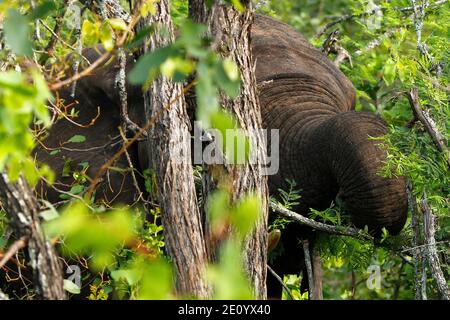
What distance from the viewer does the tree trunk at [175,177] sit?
2898mm

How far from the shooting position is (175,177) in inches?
120

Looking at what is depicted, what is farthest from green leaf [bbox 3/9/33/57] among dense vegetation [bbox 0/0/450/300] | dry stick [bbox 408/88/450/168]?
dry stick [bbox 408/88/450/168]

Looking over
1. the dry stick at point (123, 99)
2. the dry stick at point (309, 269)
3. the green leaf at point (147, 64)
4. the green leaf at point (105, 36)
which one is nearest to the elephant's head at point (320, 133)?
the dry stick at point (309, 269)

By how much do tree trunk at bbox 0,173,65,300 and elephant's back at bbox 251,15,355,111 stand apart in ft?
7.89

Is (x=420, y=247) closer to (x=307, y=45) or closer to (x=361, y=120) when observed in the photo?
(x=361, y=120)

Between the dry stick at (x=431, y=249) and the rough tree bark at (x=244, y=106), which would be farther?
the dry stick at (x=431, y=249)

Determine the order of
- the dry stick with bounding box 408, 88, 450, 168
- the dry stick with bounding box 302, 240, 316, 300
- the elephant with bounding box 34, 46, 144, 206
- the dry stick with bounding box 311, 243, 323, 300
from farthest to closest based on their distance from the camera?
the elephant with bounding box 34, 46, 144, 206, the dry stick with bounding box 311, 243, 323, 300, the dry stick with bounding box 302, 240, 316, 300, the dry stick with bounding box 408, 88, 450, 168

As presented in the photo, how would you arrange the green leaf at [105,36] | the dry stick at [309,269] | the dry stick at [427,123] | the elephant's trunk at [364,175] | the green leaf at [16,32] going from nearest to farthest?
the green leaf at [16,32] < the green leaf at [105,36] < the dry stick at [427,123] < the elephant's trunk at [364,175] < the dry stick at [309,269]

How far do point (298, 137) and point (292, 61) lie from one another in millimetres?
531

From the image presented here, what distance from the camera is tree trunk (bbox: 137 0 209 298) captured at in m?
2.90

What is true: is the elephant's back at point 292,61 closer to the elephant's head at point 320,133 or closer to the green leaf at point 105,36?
the elephant's head at point 320,133

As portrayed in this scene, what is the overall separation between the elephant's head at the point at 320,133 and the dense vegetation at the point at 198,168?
8 cm

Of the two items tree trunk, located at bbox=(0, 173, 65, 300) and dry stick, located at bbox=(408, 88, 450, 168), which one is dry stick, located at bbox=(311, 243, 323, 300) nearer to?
dry stick, located at bbox=(408, 88, 450, 168)


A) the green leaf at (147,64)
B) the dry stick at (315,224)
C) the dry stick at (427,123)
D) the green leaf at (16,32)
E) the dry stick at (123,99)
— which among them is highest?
the dry stick at (123,99)
